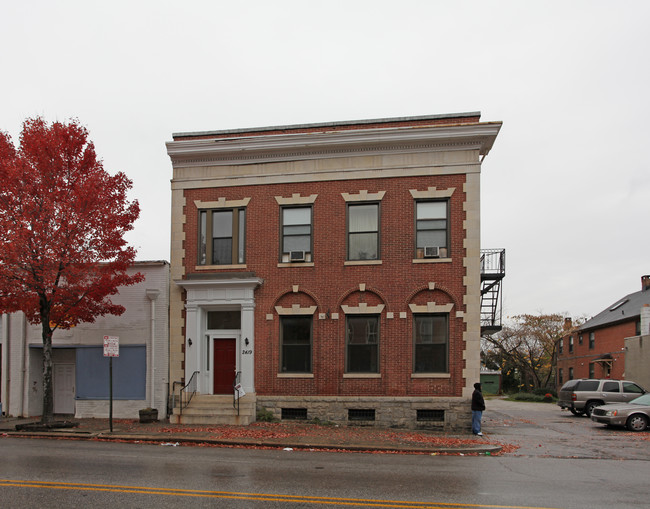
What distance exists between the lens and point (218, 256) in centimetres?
2052

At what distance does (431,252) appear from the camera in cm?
1919

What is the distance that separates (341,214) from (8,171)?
385 inches

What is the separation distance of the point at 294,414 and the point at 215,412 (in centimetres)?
248

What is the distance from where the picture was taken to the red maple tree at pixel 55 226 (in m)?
17.1

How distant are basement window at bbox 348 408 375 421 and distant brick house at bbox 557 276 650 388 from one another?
2179 centimetres

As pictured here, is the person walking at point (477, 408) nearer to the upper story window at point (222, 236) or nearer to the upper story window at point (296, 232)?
the upper story window at point (296, 232)

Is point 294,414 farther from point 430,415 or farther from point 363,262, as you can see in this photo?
point 363,262

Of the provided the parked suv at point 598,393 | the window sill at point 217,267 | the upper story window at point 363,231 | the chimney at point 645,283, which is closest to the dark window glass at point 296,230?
the upper story window at point 363,231

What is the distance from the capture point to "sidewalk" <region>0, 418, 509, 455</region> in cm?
1463

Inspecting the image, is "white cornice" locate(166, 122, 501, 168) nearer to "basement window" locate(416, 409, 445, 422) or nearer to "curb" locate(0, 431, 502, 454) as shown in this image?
"basement window" locate(416, 409, 445, 422)

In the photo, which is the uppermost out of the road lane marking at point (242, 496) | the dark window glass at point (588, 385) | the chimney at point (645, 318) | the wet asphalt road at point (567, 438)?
the chimney at point (645, 318)

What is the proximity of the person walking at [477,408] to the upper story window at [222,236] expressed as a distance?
8.58 m

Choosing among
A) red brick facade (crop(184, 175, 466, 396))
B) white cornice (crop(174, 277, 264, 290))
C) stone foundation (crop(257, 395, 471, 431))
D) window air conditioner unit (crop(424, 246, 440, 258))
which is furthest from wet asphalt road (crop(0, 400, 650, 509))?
window air conditioner unit (crop(424, 246, 440, 258))

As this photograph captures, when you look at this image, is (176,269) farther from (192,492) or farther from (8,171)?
(192,492)
